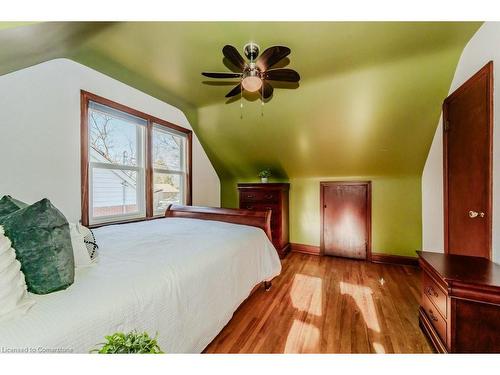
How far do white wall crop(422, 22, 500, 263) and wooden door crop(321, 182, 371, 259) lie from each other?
710mm

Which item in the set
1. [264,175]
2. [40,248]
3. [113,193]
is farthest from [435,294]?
[113,193]

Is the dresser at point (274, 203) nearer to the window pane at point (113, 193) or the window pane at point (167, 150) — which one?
the window pane at point (167, 150)

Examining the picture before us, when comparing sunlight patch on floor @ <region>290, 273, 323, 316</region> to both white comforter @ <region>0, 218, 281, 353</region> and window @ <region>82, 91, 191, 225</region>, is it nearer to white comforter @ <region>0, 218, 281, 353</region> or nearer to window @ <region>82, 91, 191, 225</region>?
white comforter @ <region>0, 218, 281, 353</region>

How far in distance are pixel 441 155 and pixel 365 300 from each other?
1851 mm

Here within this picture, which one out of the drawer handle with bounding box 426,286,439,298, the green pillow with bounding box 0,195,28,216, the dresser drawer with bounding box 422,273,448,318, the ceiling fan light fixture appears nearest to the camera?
the green pillow with bounding box 0,195,28,216

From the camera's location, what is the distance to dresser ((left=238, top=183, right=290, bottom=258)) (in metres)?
3.43

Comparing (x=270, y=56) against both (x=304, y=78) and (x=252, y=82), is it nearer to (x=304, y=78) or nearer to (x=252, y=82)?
(x=252, y=82)

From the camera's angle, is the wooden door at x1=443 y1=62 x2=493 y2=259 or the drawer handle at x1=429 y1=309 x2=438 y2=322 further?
the wooden door at x1=443 y1=62 x2=493 y2=259

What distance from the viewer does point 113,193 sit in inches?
101

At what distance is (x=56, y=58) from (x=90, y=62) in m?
0.26

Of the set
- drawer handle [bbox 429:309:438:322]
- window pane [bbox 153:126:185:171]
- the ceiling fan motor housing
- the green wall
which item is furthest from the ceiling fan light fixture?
the green wall

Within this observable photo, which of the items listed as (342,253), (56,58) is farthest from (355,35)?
(342,253)

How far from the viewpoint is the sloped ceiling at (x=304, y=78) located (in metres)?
1.60

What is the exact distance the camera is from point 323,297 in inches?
84.2
